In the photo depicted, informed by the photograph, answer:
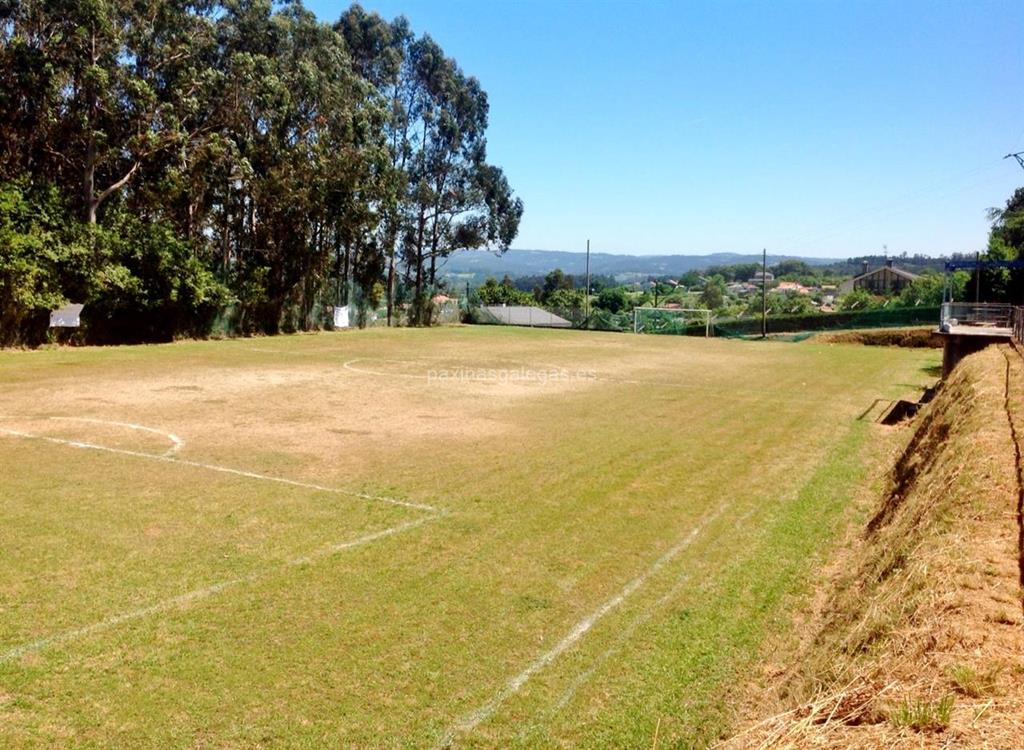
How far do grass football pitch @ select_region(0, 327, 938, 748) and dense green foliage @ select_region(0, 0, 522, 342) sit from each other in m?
13.5

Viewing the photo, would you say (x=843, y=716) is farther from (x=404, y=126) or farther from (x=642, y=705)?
(x=404, y=126)

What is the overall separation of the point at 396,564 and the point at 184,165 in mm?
29456

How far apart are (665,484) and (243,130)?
30156 millimetres

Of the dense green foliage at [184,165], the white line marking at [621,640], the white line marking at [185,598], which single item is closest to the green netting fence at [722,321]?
the dense green foliage at [184,165]

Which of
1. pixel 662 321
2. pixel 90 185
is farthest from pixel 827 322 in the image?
pixel 90 185

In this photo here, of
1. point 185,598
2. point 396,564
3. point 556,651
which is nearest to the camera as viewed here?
point 556,651

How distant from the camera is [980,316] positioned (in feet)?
92.4

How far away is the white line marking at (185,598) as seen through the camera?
5.38m

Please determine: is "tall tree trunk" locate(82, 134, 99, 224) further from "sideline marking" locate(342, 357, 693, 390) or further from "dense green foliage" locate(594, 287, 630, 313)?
"dense green foliage" locate(594, 287, 630, 313)

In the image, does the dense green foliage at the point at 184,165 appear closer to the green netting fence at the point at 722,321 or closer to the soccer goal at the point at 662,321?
the green netting fence at the point at 722,321

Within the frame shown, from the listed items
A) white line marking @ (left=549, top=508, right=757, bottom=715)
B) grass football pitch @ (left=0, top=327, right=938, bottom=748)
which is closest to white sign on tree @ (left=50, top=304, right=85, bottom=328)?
grass football pitch @ (left=0, top=327, right=938, bottom=748)

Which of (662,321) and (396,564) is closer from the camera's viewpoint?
(396,564)

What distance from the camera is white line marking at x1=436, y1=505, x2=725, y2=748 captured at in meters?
4.62

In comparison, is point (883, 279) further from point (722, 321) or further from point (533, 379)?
point (533, 379)
